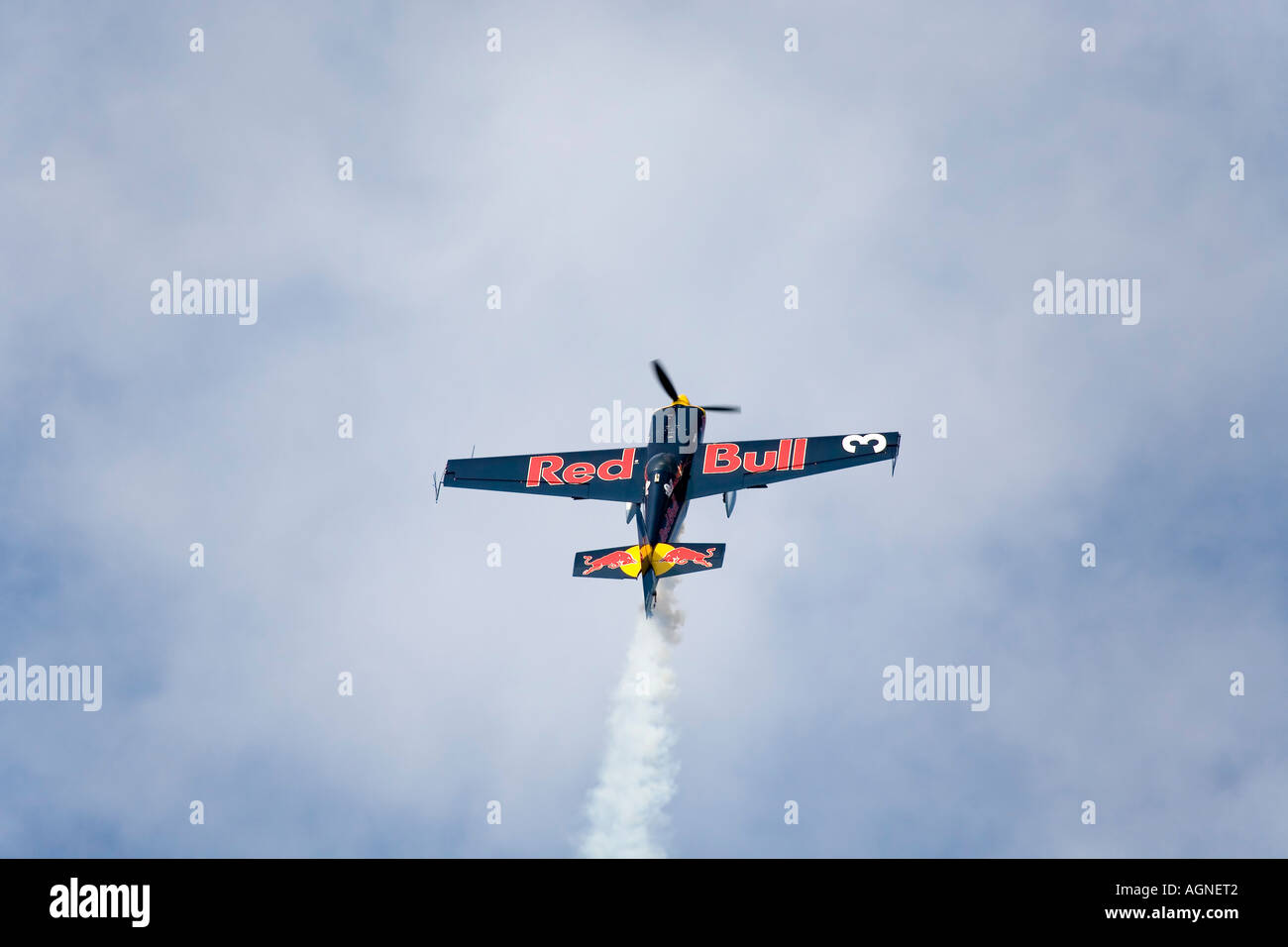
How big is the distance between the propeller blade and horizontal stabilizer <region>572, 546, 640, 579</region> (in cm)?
881

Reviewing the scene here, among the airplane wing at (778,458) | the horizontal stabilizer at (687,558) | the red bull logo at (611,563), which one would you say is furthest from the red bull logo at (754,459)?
the red bull logo at (611,563)

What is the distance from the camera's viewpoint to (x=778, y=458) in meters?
71.1

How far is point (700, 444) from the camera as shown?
71500 millimetres

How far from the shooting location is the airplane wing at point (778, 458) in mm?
70625

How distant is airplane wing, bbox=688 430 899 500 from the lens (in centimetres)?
7062

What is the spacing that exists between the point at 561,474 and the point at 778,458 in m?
8.63

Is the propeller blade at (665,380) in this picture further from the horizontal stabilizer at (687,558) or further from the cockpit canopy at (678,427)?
the horizontal stabilizer at (687,558)

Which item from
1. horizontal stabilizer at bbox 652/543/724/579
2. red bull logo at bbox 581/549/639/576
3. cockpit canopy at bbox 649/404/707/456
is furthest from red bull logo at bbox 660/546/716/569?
cockpit canopy at bbox 649/404/707/456

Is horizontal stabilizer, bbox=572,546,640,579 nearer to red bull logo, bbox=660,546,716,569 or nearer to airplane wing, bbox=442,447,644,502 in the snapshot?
red bull logo, bbox=660,546,716,569

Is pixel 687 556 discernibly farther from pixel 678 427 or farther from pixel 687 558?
pixel 678 427
